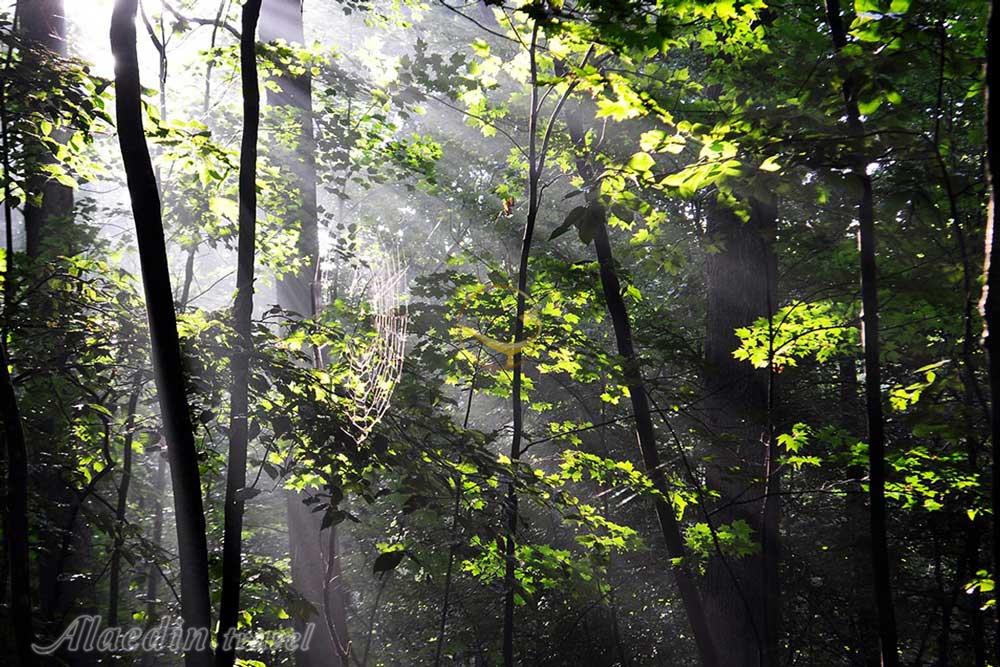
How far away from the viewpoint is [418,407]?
12.0 ft

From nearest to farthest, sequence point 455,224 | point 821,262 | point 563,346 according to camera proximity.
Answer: point 563,346
point 821,262
point 455,224

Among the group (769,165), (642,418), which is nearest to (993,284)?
(769,165)

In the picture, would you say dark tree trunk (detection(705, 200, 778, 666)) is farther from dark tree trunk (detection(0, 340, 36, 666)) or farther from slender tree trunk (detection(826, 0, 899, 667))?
dark tree trunk (detection(0, 340, 36, 666))

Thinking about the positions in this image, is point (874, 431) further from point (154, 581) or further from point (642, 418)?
point (154, 581)

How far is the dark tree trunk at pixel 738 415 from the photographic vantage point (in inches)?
230

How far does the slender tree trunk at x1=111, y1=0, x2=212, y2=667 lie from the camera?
215cm

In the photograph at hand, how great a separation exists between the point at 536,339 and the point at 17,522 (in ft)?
8.50

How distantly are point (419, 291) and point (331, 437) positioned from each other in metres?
1.88

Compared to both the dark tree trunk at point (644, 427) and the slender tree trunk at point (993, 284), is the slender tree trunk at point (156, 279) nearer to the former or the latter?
the slender tree trunk at point (993, 284)

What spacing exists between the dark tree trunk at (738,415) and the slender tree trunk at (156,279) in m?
3.99

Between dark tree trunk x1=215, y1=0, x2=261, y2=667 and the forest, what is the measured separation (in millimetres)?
13

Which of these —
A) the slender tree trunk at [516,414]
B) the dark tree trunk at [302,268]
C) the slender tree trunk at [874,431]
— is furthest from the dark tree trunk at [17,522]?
the dark tree trunk at [302,268]

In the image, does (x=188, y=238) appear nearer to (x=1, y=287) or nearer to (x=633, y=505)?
(x=1, y=287)

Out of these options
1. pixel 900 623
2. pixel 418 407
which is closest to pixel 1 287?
pixel 418 407
